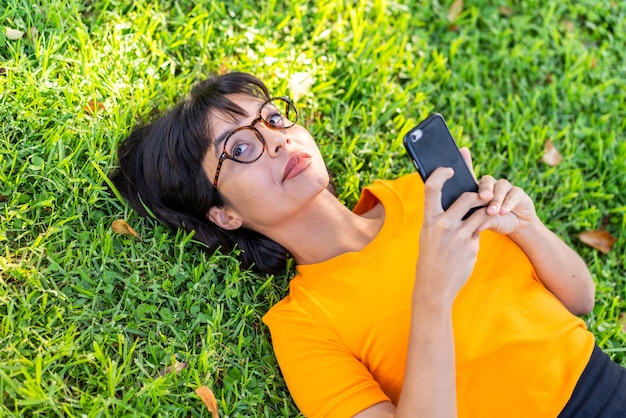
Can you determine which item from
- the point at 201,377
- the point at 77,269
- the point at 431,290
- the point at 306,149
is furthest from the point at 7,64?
the point at 431,290

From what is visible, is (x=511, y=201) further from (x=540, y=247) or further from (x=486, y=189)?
(x=540, y=247)

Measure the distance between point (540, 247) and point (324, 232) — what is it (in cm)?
94

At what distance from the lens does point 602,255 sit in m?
3.78

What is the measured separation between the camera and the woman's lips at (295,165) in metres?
2.78

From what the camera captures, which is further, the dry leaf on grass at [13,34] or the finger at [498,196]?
the dry leaf on grass at [13,34]

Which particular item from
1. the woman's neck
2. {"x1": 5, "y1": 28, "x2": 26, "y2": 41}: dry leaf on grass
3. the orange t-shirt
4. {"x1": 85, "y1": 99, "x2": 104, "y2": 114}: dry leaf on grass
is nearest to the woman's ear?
the woman's neck

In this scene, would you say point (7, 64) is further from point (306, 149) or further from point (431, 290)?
point (431, 290)

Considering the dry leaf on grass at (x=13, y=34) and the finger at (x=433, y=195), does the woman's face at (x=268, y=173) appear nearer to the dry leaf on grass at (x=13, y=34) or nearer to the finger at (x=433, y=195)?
the finger at (x=433, y=195)

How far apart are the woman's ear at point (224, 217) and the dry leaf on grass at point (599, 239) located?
200cm

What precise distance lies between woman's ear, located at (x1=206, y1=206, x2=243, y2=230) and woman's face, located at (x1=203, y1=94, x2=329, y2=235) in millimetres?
72

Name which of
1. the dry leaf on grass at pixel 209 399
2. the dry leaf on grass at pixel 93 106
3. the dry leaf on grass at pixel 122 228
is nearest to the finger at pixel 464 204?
the dry leaf on grass at pixel 209 399

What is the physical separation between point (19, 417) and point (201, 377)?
722 millimetres

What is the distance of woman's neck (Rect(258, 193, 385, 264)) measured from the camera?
298 centimetres

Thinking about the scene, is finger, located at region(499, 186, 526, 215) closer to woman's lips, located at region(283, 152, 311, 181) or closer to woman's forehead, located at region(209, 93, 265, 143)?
woman's lips, located at region(283, 152, 311, 181)
